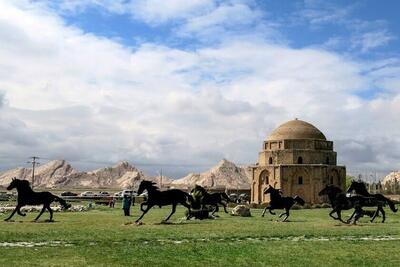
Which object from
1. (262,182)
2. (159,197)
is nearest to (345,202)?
(159,197)

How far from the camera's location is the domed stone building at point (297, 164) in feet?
244

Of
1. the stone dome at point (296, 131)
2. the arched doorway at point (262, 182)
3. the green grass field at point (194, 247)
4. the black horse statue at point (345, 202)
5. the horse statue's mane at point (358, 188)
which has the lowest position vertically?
the green grass field at point (194, 247)

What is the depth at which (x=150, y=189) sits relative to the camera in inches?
998

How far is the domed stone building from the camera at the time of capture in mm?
74500

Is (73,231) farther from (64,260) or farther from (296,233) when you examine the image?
(296,233)

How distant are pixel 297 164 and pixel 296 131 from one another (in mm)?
5475

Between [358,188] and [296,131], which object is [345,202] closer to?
[358,188]

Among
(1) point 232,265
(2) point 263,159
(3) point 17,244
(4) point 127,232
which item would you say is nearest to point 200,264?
(1) point 232,265

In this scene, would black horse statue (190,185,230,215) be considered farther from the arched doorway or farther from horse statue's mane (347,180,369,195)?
the arched doorway

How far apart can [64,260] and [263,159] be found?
6820cm

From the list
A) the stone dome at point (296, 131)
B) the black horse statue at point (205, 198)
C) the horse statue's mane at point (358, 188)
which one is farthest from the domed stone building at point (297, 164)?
the horse statue's mane at point (358, 188)

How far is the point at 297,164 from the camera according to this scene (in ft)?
247

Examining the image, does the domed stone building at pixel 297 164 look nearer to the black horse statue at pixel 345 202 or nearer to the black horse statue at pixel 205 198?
the black horse statue at pixel 205 198

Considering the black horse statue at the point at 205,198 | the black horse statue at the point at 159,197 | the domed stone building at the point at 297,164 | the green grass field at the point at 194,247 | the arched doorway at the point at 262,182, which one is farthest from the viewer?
the arched doorway at the point at 262,182
